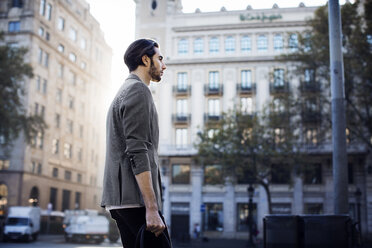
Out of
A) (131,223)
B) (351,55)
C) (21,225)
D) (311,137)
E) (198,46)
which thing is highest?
(198,46)

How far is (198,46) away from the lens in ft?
147

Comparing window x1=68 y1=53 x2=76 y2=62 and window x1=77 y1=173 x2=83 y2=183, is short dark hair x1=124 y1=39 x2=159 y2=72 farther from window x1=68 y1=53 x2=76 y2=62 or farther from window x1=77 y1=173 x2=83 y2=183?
window x1=77 y1=173 x2=83 y2=183

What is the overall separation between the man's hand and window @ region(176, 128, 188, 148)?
4066 centimetres

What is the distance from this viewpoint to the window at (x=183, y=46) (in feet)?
148

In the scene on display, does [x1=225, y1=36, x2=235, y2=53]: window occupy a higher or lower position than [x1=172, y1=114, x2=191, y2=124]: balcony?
higher

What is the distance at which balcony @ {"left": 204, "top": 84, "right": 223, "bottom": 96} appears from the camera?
43375 mm

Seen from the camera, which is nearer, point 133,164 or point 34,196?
point 133,164

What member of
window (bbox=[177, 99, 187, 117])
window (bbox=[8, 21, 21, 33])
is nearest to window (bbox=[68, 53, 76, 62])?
window (bbox=[8, 21, 21, 33])

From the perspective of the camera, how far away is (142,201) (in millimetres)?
2385

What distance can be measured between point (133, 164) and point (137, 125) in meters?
0.21

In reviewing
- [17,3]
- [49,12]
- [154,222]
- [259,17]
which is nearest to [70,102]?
[49,12]

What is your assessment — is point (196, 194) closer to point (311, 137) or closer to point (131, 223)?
point (311, 137)

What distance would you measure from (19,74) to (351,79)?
21.8 m

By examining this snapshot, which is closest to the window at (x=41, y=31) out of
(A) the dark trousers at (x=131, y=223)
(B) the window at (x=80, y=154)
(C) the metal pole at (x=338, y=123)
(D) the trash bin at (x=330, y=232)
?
(B) the window at (x=80, y=154)
